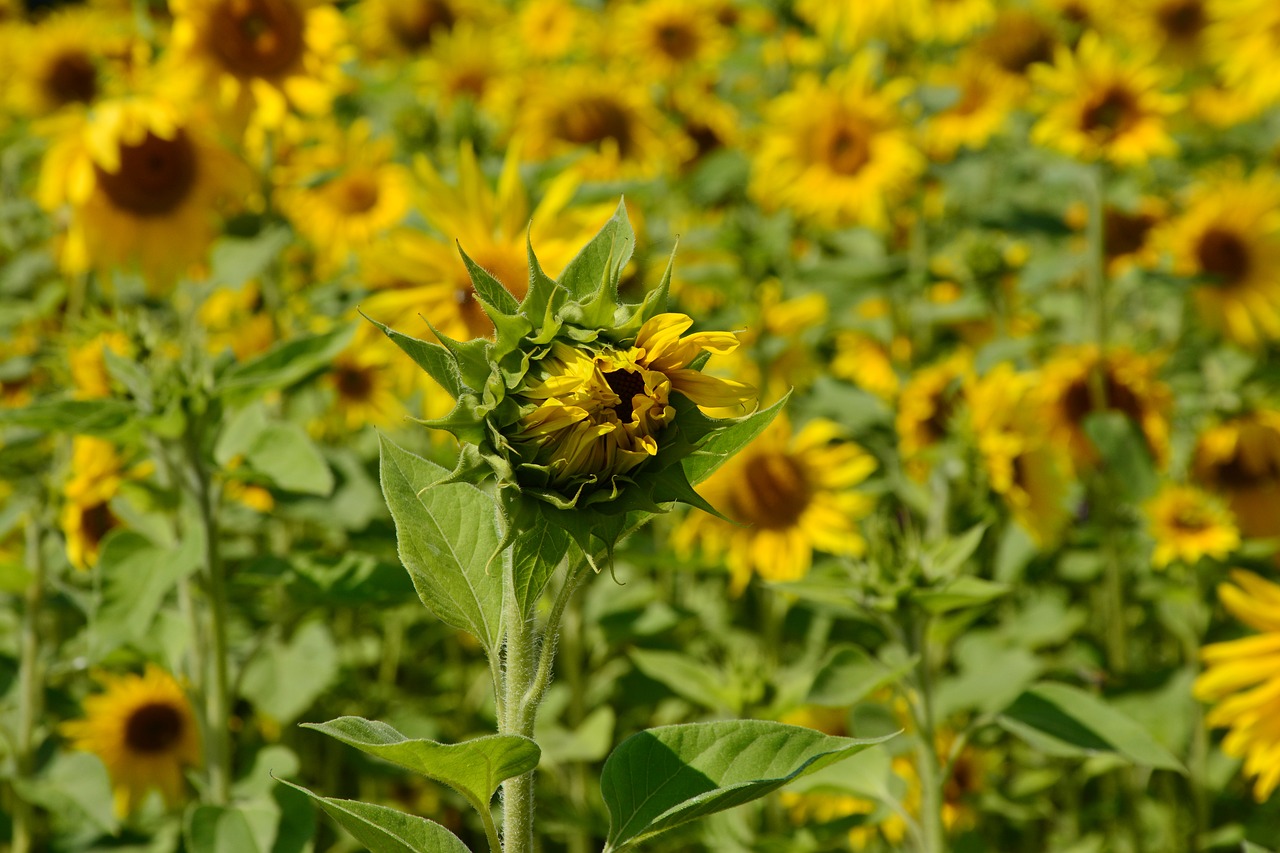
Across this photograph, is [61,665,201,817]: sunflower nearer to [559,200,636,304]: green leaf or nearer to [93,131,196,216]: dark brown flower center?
[93,131,196,216]: dark brown flower center

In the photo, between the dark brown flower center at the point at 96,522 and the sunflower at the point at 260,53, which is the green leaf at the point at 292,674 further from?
the sunflower at the point at 260,53

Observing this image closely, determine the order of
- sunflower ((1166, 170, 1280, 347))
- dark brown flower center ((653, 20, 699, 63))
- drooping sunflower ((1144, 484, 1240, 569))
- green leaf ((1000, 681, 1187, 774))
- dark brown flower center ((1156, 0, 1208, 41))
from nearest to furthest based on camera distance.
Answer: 1. green leaf ((1000, 681, 1187, 774))
2. drooping sunflower ((1144, 484, 1240, 569))
3. sunflower ((1166, 170, 1280, 347))
4. dark brown flower center ((653, 20, 699, 63))
5. dark brown flower center ((1156, 0, 1208, 41))

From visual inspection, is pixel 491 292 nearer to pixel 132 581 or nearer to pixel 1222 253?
pixel 132 581

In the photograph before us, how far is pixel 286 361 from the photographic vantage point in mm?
1693

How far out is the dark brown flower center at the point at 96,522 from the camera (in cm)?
206

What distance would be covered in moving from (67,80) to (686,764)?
429 centimetres

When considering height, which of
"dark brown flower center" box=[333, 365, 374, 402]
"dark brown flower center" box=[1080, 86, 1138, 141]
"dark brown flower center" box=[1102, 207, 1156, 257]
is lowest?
"dark brown flower center" box=[333, 365, 374, 402]

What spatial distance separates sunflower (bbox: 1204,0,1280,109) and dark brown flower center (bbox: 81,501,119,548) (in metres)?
3.49

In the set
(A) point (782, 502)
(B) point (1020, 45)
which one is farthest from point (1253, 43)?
(A) point (782, 502)

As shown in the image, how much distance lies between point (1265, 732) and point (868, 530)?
29.5 inches

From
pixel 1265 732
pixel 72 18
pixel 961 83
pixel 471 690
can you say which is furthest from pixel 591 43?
pixel 1265 732

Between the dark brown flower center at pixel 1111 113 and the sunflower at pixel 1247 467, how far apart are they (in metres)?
0.77

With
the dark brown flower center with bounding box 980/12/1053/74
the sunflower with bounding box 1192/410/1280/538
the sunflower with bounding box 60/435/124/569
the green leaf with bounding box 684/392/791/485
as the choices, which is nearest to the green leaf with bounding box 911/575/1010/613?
the green leaf with bounding box 684/392/791/485

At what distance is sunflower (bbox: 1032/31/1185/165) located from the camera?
2664 millimetres
